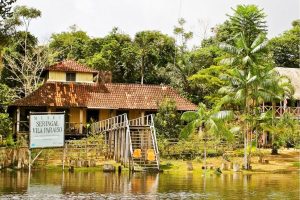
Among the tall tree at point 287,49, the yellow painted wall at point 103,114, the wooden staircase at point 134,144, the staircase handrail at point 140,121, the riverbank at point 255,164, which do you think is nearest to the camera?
the wooden staircase at point 134,144

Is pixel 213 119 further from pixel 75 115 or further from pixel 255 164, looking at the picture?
pixel 75 115

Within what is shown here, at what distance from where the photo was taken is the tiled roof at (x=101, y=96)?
1718 inches

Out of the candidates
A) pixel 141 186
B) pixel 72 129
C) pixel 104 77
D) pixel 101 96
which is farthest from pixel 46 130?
pixel 104 77

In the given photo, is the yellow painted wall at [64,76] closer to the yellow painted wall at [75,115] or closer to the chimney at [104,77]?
the chimney at [104,77]

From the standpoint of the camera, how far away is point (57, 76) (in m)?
46.2

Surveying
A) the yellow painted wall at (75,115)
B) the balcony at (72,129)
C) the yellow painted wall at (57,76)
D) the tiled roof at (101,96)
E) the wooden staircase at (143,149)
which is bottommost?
the wooden staircase at (143,149)

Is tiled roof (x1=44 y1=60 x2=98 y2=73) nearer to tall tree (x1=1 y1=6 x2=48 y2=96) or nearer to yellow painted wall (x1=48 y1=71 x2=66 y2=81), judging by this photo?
yellow painted wall (x1=48 y1=71 x2=66 y2=81)

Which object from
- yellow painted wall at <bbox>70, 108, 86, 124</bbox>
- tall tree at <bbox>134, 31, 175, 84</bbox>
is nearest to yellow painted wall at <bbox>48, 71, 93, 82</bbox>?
yellow painted wall at <bbox>70, 108, 86, 124</bbox>

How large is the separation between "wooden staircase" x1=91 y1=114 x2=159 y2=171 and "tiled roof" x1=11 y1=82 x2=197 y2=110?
18.6 ft

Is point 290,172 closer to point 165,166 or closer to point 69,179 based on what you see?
point 165,166

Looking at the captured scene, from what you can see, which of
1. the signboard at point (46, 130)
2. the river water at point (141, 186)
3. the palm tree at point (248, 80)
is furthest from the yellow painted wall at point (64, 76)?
the palm tree at point (248, 80)

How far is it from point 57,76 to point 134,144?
12.4 metres

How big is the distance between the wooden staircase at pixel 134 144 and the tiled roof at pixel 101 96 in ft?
18.6

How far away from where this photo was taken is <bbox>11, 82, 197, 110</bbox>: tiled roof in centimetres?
4362
